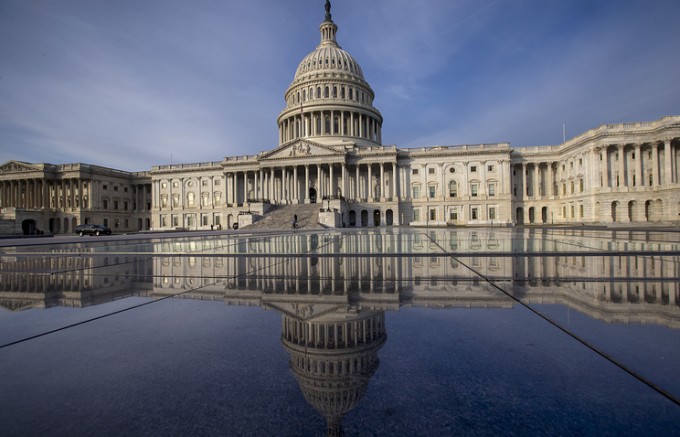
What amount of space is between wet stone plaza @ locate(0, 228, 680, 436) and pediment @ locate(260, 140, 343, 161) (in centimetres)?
5614

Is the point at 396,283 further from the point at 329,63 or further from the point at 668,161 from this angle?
the point at 329,63

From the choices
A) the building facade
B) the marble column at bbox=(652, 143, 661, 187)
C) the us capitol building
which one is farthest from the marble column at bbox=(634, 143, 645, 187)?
the building facade

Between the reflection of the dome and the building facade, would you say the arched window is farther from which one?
the building facade

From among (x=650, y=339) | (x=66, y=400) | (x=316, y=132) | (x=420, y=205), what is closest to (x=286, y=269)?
(x=66, y=400)

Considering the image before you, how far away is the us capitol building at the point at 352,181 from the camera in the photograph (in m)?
49.8

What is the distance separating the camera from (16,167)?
74.6 metres

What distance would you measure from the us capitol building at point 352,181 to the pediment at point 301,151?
19 cm

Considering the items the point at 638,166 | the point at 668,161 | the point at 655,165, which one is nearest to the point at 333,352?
the point at 638,166

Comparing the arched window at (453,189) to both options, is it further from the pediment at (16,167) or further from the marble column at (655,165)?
the pediment at (16,167)

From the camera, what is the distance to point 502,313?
313cm

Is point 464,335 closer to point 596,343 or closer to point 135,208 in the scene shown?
point 596,343

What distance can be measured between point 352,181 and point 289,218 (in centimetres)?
1853

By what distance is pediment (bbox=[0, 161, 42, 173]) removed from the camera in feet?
243

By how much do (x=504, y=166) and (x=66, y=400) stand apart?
6664 cm
